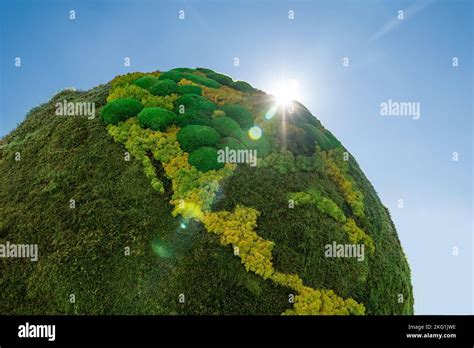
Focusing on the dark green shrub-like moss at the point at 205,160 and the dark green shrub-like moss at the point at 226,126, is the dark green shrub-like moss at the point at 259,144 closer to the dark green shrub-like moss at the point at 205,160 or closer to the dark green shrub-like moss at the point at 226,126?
the dark green shrub-like moss at the point at 226,126

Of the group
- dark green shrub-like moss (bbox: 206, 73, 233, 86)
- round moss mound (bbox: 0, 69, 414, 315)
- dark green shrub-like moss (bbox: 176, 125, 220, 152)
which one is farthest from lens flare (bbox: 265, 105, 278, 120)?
dark green shrub-like moss (bbox: 206, 73, 233, 86)

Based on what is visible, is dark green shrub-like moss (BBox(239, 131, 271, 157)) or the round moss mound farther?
dark green shrub-like moss (BBox(239, 131, 271, 157))

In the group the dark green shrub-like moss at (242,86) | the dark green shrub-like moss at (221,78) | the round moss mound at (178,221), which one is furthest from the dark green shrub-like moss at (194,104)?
the dark green shrub-like moss at (221,78)

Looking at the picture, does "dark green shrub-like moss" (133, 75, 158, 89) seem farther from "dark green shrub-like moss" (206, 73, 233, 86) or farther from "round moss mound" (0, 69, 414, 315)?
"dark green shrub-like moss" (206, 73, 233, 86)

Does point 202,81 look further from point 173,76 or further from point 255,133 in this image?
point 255,133

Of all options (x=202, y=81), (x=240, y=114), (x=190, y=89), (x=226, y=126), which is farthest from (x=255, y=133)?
(x=202, y=81)
